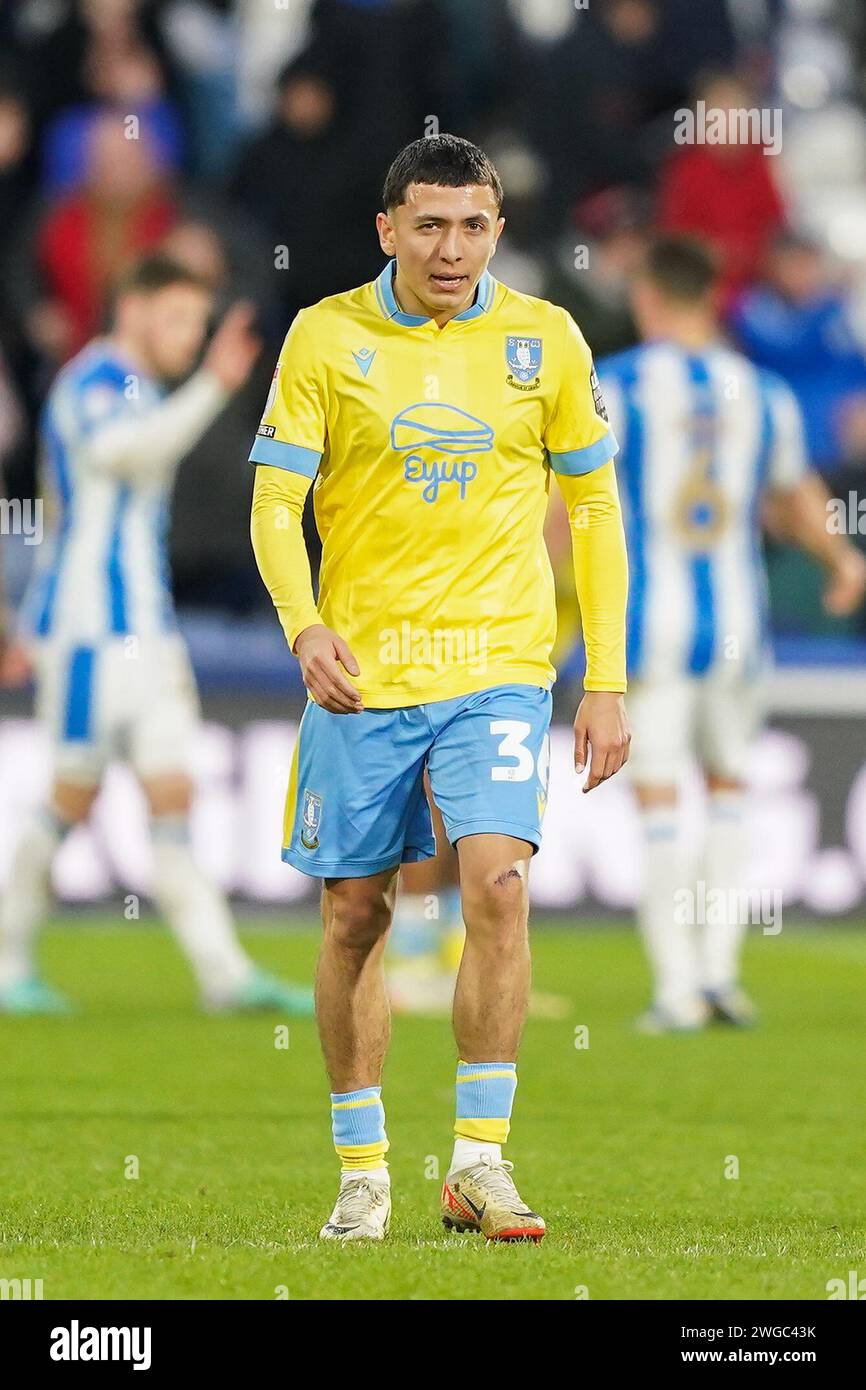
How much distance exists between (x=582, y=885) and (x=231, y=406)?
3.16m

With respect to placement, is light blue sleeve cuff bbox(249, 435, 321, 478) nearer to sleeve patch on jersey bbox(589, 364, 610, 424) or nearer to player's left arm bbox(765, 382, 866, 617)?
sleeve patch on jersey bbox(589, 364, 610, 424)

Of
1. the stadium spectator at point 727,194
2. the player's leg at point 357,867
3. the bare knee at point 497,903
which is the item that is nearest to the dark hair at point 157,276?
the player's leg at point 357,867

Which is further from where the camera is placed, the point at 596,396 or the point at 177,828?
the point at 177,828

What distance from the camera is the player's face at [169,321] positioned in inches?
368

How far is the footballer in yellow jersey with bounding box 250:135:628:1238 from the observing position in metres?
5.02

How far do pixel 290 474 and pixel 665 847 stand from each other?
15.2 ft

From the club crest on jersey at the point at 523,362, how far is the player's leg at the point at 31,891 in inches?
183

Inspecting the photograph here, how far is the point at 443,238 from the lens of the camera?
4988 millimetres

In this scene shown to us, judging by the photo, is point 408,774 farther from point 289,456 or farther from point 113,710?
point 113,710

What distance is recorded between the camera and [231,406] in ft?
44.2

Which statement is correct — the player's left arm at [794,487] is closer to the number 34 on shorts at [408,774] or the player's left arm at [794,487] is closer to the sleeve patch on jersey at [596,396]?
the sleeve patch on jersey at [596,396]

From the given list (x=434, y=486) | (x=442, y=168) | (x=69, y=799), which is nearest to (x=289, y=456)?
(x=434, y=486)

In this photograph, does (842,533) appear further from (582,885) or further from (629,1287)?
(629,1287)
